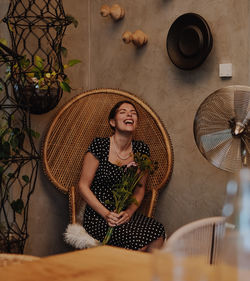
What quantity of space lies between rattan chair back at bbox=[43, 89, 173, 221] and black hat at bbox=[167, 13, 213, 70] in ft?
1.37

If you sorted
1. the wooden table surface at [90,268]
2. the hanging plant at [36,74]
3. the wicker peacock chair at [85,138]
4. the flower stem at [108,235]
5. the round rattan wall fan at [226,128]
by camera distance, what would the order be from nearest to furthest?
1. the wooden table surface at [90,268]
2. the round rattan wall fan at [226,128]
3. the flower stem at [108,235]
4. the hanging plant at [36,74]
5. the wicker peacock chair at [85,138]

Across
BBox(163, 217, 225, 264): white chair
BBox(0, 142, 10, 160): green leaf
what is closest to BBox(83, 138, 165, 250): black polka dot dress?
BBox(0, 142, 10, 160): green leaf

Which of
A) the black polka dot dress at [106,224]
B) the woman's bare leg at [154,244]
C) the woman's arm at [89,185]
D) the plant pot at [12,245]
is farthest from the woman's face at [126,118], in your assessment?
the plant pot at [12,245]

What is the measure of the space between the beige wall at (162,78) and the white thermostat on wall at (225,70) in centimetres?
3

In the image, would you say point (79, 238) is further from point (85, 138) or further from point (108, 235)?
point (85, 138)

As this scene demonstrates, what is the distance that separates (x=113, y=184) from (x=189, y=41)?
1.01m

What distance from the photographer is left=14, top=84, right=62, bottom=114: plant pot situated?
8.44 ft

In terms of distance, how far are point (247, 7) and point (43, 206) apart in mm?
1853

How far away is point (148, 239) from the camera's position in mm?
2467

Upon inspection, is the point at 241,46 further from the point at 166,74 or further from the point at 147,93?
the point at 147,93

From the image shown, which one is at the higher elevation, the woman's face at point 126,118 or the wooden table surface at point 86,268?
the woman's face at point 126,118

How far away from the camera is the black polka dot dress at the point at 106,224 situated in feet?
8.03

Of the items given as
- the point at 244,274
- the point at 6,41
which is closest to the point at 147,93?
the point at 6,41

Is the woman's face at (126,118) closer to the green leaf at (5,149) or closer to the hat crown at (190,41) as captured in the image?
the hat crown at (190,41)
